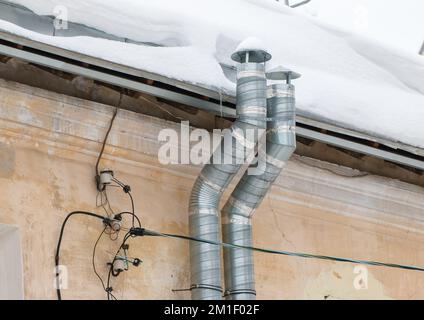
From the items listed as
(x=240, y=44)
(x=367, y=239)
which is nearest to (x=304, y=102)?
(x=240, y=44)

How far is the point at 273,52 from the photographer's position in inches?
325

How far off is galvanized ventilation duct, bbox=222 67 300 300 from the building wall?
10.6 inches

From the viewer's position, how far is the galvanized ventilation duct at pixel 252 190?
7617 mm

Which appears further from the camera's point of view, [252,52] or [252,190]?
[252,190]

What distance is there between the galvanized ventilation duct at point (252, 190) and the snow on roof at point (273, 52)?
28 centimetres

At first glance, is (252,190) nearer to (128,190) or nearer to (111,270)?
(128,190)

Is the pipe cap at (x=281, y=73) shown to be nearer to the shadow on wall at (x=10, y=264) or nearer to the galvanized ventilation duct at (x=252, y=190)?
the galvanized ventilation duct at (x=252, y=190)

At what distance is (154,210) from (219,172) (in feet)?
1.53

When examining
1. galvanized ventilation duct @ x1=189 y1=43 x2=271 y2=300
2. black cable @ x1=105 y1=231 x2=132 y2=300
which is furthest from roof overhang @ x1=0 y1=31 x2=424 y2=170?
black cable @ x1=105 y1=231 x2=132 y2=300

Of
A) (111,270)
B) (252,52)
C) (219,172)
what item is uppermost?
(252,52)

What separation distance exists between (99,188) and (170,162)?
0.51 metres

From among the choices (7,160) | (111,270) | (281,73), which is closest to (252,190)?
(281,73)

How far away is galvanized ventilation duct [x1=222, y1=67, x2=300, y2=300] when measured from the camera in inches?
300

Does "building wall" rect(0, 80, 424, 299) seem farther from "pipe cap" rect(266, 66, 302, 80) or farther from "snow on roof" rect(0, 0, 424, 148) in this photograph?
"pipe cap" rect(266, 66, 302, 80)
